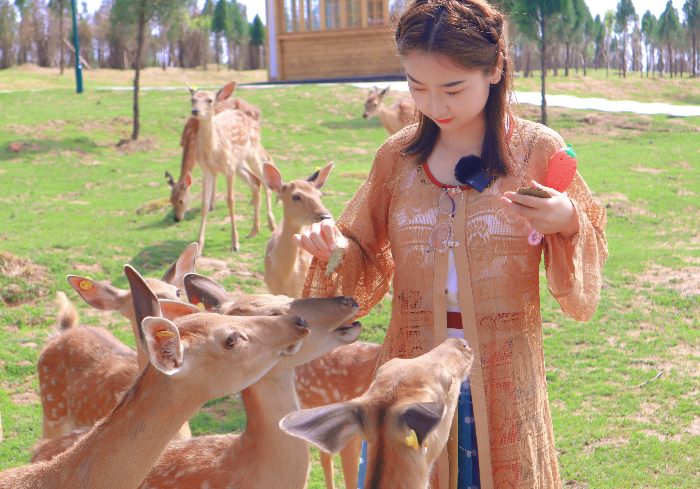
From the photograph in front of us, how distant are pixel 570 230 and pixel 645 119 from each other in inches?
747

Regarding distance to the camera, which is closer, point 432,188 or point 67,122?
point 432,188

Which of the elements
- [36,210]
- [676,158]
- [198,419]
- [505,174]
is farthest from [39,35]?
[505,174]

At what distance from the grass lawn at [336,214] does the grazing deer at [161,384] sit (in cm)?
147

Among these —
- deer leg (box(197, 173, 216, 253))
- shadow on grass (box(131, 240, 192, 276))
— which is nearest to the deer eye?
shadow on grass (box(131, 240, 192, 276))

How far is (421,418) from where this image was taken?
1806 mm

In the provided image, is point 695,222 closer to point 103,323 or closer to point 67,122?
point 103,323

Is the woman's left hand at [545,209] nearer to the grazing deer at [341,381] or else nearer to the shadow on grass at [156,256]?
the grazing deer at [341,381]

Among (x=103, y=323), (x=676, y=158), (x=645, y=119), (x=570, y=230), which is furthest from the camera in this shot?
(x=645, y=119)

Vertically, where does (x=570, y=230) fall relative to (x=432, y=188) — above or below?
below

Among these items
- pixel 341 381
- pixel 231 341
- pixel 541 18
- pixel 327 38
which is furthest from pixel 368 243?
pixel 327 38

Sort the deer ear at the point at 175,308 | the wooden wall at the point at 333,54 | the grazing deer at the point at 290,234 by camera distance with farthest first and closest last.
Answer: the wooden wall at the point at 333,54 < the grazing deer at the point at 290,234 < the deer ear at the point at 175,308

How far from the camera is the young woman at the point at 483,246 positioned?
221 cm

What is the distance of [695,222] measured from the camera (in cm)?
1031

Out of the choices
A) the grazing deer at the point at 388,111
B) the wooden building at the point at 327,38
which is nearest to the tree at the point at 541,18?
the grazing deer at the point at 388,111
